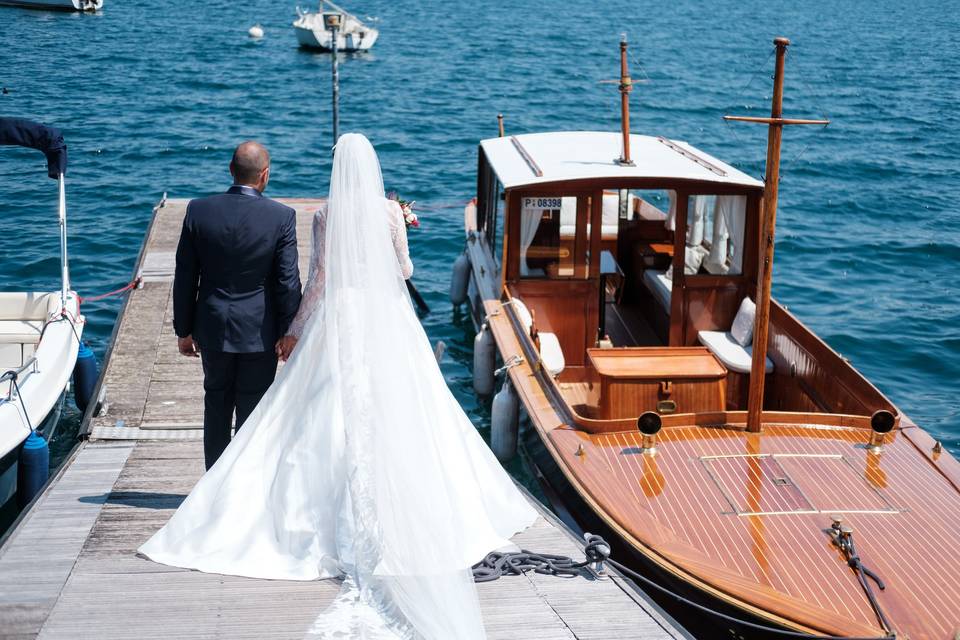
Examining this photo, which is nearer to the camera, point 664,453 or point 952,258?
point 664,453

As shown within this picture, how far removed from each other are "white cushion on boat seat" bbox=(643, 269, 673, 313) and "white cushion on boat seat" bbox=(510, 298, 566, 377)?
119 cm

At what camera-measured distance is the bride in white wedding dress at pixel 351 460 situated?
16.2 ft

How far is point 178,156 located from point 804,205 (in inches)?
482

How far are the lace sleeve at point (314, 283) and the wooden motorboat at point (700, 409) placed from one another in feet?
7.04

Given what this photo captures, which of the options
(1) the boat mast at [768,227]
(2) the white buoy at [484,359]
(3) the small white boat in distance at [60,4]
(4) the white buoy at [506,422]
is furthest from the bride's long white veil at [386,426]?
(3) the small white boat in distance at [60,4]

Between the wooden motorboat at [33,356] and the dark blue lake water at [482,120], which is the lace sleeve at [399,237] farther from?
the dark blue lake water at [482,120]

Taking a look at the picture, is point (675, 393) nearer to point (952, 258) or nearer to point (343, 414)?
point (343, 414)

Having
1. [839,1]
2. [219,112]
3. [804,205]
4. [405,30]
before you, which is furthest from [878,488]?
[839,1]

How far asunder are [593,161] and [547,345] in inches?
67.4

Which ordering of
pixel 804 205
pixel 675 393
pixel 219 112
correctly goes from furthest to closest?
pixel 219 112 → pixel 804 205 → pixel 675 393

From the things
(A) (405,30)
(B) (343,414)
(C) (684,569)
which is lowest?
(C) (684,569)

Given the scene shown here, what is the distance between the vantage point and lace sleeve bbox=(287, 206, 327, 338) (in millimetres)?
5516

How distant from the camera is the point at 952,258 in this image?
55.5ft

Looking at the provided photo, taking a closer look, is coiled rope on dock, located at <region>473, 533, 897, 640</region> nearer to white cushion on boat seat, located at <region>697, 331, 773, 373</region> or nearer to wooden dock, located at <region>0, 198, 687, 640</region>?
wooden dock, located at <region>0, 198, 687, 640</region>
